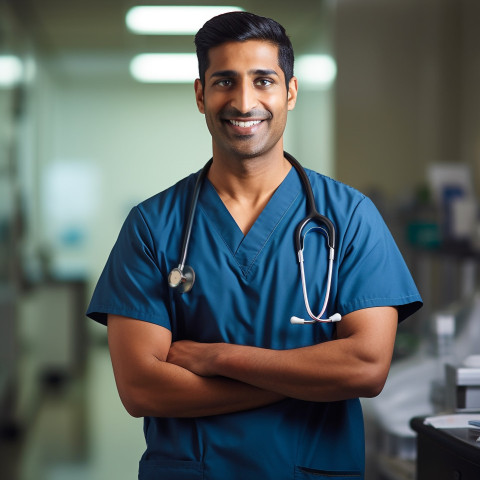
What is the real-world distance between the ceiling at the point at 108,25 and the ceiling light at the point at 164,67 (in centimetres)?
4

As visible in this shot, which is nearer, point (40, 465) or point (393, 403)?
point (393, 403)

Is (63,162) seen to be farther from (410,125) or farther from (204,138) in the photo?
(410,125)

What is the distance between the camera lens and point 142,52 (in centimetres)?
387

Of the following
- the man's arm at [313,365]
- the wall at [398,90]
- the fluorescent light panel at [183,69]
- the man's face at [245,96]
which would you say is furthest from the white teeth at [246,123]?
the wall at [398,90]

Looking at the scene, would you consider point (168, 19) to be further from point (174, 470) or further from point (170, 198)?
point (174, 470)

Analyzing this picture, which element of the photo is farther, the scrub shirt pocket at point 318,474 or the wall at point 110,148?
the wall at point 110,148

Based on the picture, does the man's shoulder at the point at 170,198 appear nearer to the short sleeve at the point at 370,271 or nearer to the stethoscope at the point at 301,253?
the stethoscope at the point at 301,253

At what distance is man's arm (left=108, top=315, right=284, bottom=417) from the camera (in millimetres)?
1100

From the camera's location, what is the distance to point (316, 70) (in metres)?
3.97

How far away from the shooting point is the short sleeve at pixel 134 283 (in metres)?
1.15

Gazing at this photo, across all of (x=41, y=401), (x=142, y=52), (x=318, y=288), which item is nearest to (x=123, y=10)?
(x=142, y=52)

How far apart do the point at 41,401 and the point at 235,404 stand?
3116 millimetres

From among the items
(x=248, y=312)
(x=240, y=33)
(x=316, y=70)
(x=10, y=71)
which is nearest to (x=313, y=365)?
(x=248, y=312)

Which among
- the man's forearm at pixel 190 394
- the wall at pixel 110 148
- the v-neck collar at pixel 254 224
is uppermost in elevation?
the wall at pixel 110 148
